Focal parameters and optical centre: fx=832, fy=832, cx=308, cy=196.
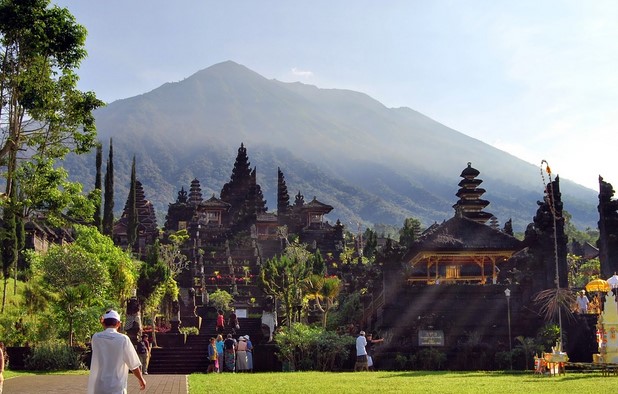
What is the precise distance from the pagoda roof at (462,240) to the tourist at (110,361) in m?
23.7

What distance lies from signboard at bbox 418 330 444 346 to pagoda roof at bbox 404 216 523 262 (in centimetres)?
544

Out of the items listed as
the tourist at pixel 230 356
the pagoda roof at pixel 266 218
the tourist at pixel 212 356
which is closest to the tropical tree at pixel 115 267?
the tourist at pixel 230 356

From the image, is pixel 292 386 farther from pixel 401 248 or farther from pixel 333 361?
pixel 401 248

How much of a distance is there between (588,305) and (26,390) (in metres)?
19.1

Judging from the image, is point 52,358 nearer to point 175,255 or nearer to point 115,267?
point 115,267

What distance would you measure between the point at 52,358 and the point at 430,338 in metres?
11.8

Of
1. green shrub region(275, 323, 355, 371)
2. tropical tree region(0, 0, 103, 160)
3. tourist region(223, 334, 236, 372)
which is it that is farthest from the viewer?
green shrub region(275, 323, 355, 371)

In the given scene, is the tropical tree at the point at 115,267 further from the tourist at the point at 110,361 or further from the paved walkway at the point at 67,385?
the tourist at the point at 110,361

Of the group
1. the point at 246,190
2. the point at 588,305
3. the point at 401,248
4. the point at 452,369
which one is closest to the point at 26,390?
the point at 452,369

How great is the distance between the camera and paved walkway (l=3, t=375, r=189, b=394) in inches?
622

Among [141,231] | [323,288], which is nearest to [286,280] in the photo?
[323,288]

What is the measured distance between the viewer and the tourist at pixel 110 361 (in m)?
9.13

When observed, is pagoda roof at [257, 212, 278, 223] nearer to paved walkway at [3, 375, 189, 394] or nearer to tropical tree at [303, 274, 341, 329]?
tropical tree at [303, 274, 341, 329]

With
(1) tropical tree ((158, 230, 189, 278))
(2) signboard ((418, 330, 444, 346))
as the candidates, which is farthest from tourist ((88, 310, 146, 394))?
(1) tropical tree ((158, 230, 189, 278))
